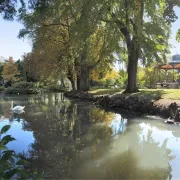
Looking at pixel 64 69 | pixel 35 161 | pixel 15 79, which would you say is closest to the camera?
pixel 35 161

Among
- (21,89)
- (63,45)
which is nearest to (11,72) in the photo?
(21,89)

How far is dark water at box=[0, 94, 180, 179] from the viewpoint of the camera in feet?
20.0

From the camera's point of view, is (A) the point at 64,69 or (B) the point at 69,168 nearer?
(B) the point at 69,168

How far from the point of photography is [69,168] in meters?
6.30

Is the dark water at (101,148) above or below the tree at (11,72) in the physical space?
below

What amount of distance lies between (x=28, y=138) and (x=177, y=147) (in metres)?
4.70

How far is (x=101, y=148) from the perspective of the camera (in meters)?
8.20

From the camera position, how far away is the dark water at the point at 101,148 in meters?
6.11

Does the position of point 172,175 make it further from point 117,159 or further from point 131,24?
point 131,24

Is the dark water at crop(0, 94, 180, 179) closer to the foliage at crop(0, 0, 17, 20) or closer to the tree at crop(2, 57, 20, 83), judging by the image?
the foliage at crop(0, 0, 17, 20)

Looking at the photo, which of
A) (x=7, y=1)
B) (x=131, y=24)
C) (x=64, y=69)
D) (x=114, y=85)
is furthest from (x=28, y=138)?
(x=114, y=85)

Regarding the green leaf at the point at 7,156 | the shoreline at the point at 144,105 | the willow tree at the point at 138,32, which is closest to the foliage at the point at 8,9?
the green leaf at the point at 7,156

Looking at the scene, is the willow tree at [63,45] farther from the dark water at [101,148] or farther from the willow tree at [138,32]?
the dark water at [101,148]

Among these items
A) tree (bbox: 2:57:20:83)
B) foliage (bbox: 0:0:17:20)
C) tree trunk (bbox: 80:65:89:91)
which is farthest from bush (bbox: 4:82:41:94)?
foliage (bbox: 0:0:17:20)
